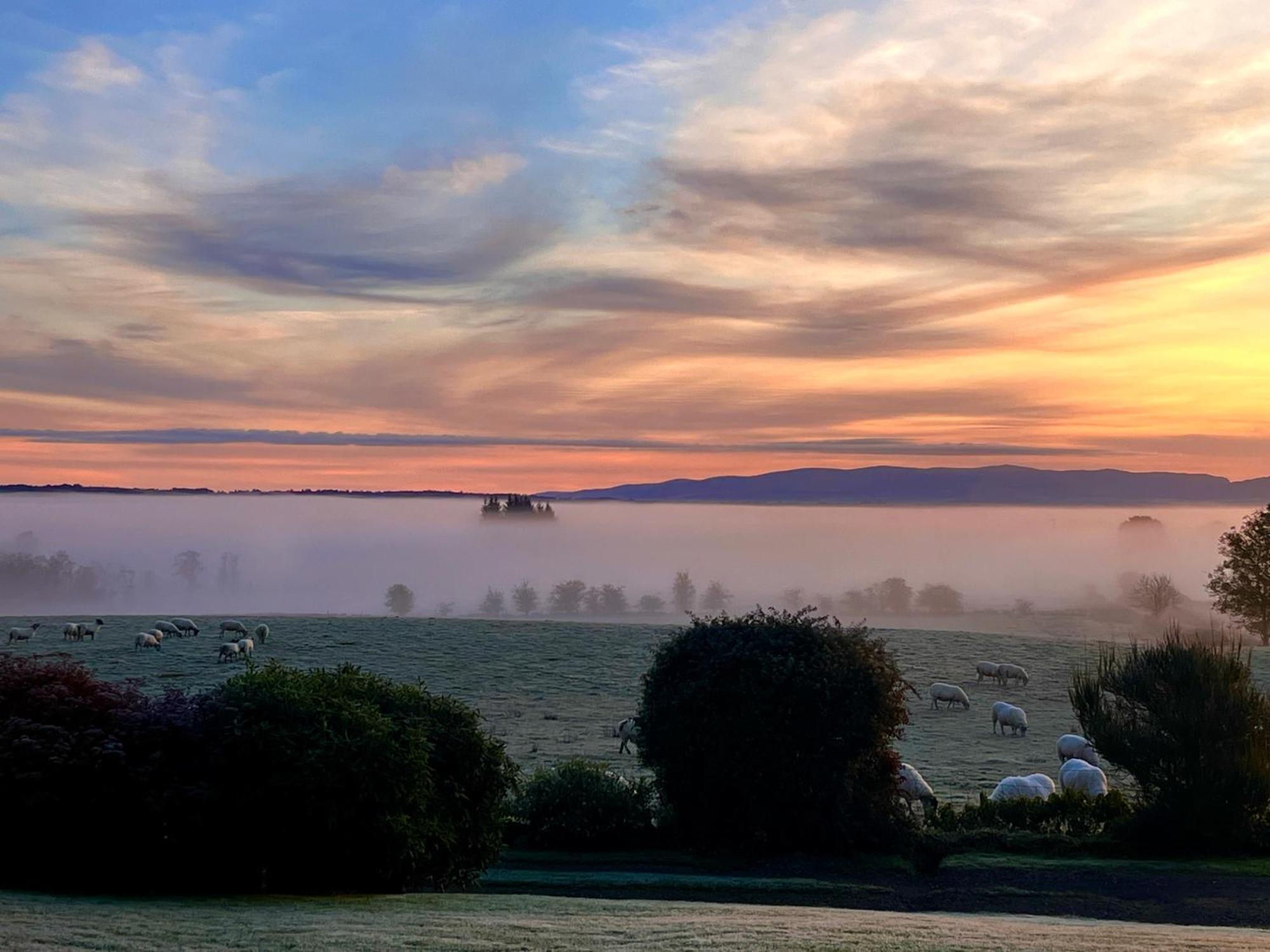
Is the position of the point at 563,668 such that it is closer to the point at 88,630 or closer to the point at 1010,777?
the point at 88,630

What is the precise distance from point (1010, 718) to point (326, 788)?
34031mm

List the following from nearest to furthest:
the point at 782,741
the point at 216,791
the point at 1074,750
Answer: the point at 216,791 < the point at 782,741 < the point at 1074,750

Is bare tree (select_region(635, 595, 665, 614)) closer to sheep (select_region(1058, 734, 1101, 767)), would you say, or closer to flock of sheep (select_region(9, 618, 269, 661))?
flock of sheep (select_region(9, 618, 269, 661))

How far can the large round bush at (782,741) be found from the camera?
77.2 feet

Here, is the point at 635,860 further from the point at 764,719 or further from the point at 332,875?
the point at 332,875

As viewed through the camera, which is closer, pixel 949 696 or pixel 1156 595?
pixel 949 696

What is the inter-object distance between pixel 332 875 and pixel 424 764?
6.60ft

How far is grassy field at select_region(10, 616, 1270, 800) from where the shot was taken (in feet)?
131

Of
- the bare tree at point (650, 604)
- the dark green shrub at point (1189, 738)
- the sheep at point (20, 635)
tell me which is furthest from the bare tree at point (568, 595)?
the dark green shrub at point (1189, 738)

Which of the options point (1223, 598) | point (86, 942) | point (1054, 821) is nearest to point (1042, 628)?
point (1223, 598)

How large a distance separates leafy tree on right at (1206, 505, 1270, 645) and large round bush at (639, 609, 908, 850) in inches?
2376

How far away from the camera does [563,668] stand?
200 ft

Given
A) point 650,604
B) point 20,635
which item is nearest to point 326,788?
point 20,635

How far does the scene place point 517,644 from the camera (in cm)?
6844
